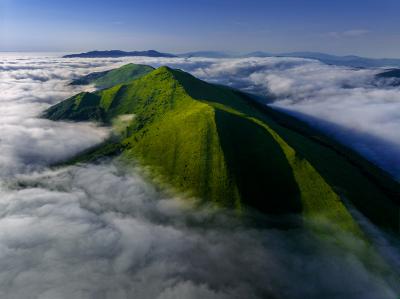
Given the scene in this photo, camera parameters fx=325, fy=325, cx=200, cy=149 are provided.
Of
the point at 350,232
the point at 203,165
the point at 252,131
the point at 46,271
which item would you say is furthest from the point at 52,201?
the point at 350,232

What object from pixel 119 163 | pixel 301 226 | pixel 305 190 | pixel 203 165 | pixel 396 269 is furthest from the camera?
pixel 119 163

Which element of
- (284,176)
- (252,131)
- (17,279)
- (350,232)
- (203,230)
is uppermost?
(252,131)

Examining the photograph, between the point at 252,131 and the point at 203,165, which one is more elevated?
the point at 252,131

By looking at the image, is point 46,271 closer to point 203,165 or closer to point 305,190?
point 203,165

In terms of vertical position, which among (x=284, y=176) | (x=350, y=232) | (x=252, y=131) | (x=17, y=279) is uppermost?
(x=252, y=131)

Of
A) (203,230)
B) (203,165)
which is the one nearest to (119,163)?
(203,165)

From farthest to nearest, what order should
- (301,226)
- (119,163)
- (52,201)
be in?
1. (119,163)
2. (52,201)
3. (301,226)

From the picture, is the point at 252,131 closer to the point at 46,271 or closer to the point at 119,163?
the point at 119,163

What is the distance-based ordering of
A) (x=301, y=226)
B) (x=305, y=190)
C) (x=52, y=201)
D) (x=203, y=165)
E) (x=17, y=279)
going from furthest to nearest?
(x=52, y=201) → (x=203, y=165) → (x=305, y=190) → (x=301, y=226) → (x=17, y=279)

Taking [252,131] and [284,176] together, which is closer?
[284,176]

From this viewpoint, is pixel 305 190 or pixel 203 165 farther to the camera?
pixel 203 165
